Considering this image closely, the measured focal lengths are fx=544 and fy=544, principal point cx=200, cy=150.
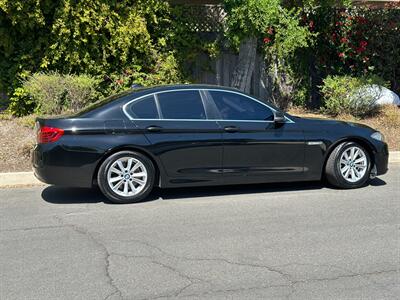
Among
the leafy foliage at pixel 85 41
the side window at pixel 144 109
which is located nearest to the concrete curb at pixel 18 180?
the side window at pixel 144 109

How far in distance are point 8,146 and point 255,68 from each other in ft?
22.4

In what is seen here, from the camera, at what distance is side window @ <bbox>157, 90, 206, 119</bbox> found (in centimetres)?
699

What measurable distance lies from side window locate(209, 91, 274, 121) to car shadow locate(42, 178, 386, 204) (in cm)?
105

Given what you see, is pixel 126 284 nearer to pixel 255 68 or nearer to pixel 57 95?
pixel 57 95

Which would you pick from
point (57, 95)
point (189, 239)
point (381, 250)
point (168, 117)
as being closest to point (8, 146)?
point (57, 95)

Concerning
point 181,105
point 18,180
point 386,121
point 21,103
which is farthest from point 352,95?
point 18,180

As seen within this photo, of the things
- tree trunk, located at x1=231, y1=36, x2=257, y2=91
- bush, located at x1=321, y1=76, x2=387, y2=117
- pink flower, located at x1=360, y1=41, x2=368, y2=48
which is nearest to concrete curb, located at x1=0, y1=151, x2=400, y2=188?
tree trunk, located at x1=231, y1=36, x2=257, y2=91

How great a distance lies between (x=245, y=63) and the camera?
12.4 metres

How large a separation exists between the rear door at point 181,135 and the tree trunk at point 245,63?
5.48 m

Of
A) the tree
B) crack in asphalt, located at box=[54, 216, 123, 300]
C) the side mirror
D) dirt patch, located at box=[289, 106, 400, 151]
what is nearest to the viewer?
crack in asphalt, located at box=[54, 216, 123, 300]

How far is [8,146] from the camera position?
9.22m

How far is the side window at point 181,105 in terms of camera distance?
699 cm

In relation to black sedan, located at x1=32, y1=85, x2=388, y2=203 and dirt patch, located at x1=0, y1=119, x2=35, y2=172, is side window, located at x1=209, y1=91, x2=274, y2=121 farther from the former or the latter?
dirt patch, located at x1=0, y1=119, x2=35, y2=172

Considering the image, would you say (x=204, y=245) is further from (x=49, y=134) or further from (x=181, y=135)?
(x=49, y=134)
